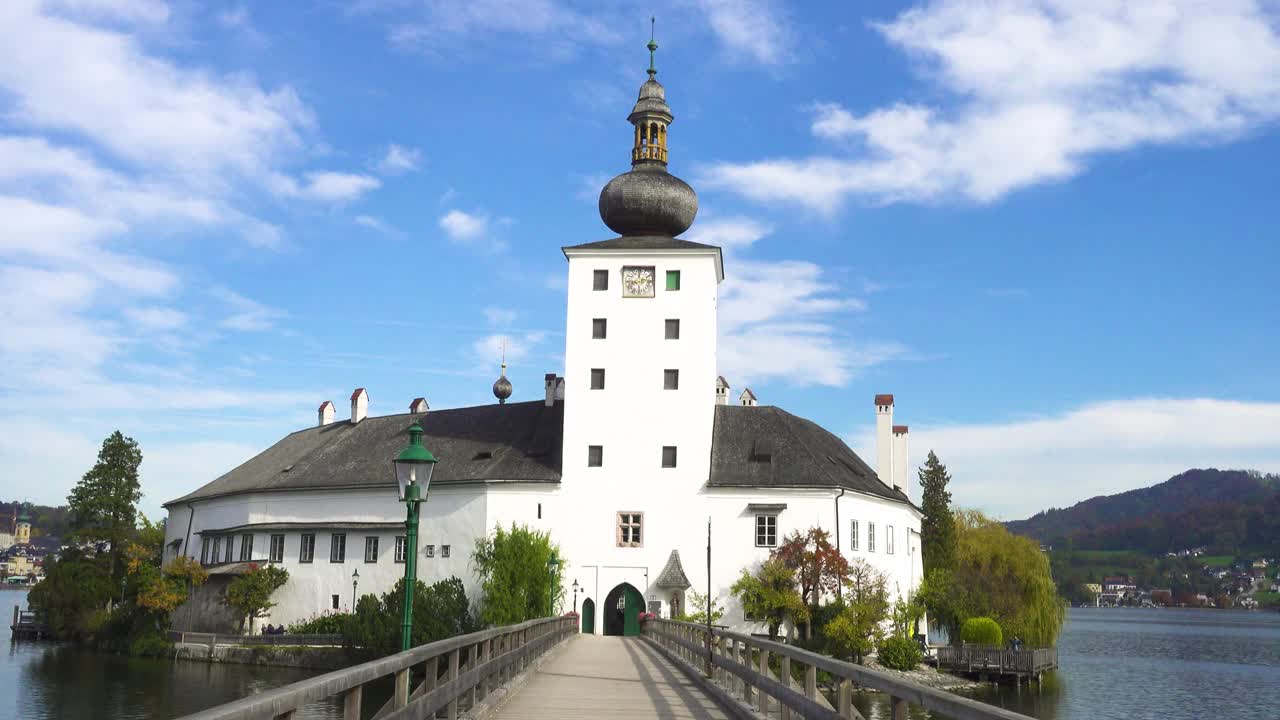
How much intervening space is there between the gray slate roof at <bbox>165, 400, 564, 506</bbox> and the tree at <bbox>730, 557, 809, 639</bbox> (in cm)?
975

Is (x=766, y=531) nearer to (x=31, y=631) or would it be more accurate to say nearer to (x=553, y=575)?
(x=553, y=575)

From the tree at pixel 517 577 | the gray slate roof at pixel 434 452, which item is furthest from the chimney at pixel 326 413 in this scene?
the tree at pixel 517 577

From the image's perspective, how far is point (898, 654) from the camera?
1874 inches

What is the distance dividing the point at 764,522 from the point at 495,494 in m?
11.4

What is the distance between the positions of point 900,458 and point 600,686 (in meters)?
45.7

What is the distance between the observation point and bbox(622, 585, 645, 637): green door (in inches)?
1962

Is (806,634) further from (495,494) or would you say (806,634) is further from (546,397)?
(546,397)

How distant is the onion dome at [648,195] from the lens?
53.2m

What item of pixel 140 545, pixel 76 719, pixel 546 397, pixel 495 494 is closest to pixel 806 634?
pixel 495 494

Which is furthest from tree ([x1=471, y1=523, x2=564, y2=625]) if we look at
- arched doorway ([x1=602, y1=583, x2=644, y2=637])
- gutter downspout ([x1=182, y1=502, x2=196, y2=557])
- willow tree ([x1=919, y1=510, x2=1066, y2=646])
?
gutter downspout ([x1=182, y1=502, x2=196, y2=557])

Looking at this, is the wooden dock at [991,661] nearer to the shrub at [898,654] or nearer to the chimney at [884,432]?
the shrub at [898,654]

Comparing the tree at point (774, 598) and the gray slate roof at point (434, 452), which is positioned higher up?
the gray slate roof at point (434, 452)

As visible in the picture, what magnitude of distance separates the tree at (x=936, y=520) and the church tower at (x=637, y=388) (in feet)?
65.5

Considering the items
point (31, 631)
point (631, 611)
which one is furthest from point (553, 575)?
point (31, 631)
